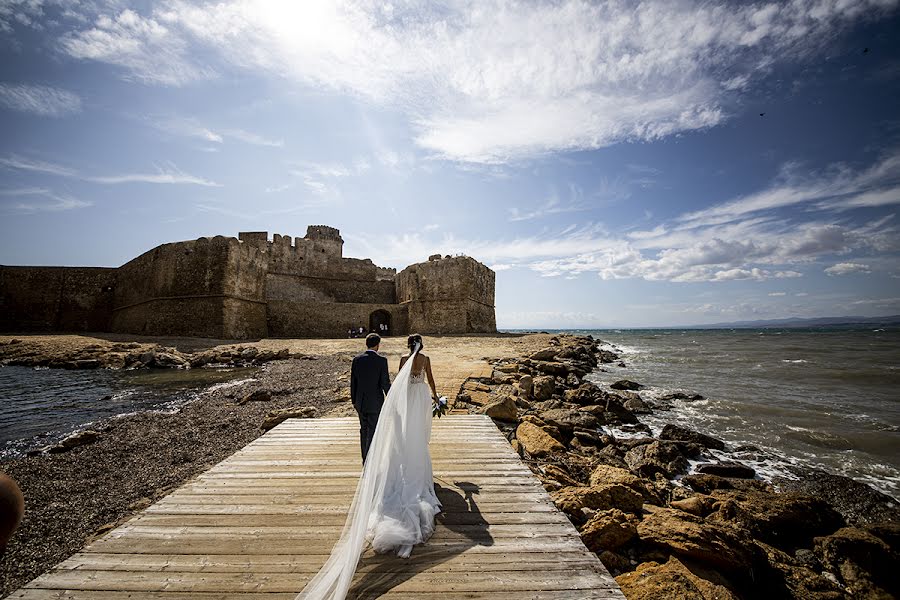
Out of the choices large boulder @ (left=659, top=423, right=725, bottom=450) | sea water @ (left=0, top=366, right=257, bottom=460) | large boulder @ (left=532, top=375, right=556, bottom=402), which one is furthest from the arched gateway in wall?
large boulder @ (left=659, top=423, right=725, bottom=450)

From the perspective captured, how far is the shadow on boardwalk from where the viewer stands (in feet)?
7.07

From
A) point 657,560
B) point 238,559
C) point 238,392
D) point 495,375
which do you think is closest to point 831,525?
point 657,560

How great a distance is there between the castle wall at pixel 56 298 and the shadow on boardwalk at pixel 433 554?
32.6m

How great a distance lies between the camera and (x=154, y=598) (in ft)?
6.75

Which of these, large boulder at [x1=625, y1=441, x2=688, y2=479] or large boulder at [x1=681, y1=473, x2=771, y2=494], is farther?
large boulder at [x1=625, y1=441, x2=688, y2=479]

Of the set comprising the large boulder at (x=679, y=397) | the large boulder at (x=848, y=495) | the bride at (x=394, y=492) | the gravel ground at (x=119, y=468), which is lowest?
the large boulder at (x=848, y=495)

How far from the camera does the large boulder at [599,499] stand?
3463 millimetres

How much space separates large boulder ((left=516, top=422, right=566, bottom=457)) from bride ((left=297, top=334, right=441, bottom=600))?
8.13ft

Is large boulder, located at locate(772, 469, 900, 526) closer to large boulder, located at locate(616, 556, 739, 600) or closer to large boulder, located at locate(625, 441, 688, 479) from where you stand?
large boulder, located at locate(625, 441, 688, 479)

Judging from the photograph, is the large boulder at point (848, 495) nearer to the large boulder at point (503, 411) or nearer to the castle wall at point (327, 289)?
the large boulder at point (503, 411)

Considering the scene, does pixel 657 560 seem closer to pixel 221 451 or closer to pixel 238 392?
pixel 221 451

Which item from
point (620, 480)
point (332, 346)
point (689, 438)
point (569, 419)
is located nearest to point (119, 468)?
point (620, 480)

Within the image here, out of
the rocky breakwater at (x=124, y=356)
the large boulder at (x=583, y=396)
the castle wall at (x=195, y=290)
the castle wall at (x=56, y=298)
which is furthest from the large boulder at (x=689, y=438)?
the castle wall at (x=56, y=298)

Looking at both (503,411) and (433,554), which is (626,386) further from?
(433,554)
